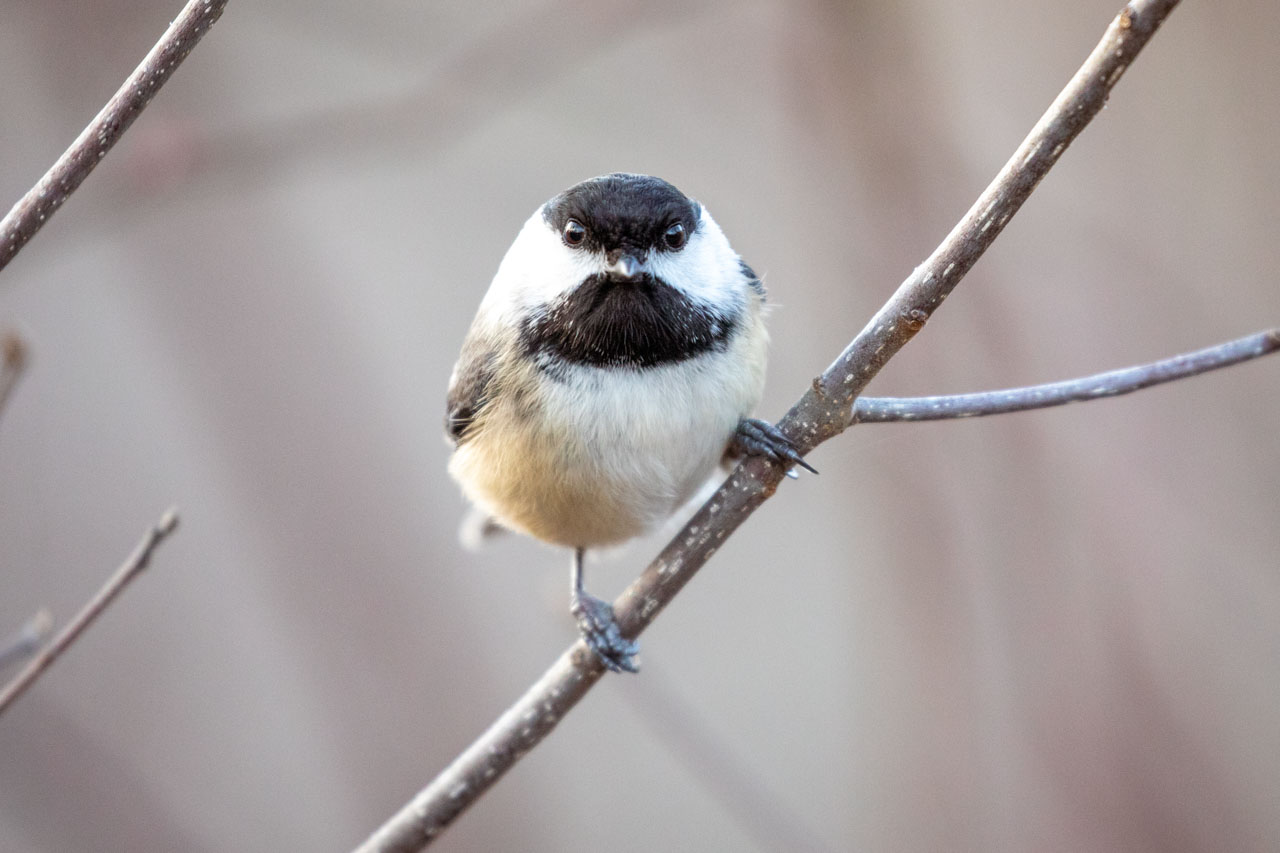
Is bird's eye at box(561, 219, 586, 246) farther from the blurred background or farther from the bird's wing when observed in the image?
the blurred background

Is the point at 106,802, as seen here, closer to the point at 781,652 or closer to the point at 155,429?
the point at 155,429

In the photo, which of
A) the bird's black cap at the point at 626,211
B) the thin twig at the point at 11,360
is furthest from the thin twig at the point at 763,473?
the thin twig at the point at 11,360

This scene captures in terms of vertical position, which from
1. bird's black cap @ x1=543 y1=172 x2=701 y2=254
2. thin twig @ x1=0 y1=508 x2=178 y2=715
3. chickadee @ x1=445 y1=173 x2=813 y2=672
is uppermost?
bird's black cap @ x1=543 y1=172 x2=701 y2=254

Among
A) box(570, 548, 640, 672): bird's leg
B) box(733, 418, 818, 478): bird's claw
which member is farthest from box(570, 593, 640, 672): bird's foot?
box(733, 418, 818, 478): bird's claw

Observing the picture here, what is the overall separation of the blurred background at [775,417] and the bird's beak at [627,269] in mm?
655

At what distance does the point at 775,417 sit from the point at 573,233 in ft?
3.75

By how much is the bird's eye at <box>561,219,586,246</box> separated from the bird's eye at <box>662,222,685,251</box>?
115 mm

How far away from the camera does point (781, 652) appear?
3.02m

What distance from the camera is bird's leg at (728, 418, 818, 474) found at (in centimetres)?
118

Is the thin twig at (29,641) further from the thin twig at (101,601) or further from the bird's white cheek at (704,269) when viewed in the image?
the bird's white cheek at (704,269)

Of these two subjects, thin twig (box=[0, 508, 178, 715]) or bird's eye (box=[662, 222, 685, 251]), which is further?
bird's eye (box=[662, 222, 685, 251])

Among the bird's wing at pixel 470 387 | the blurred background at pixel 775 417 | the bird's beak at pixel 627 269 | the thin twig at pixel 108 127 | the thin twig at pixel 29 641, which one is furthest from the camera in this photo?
the blurred background at pixel 775 417

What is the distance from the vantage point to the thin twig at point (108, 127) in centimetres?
75

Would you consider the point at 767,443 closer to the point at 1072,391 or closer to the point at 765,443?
the point at 765,443
